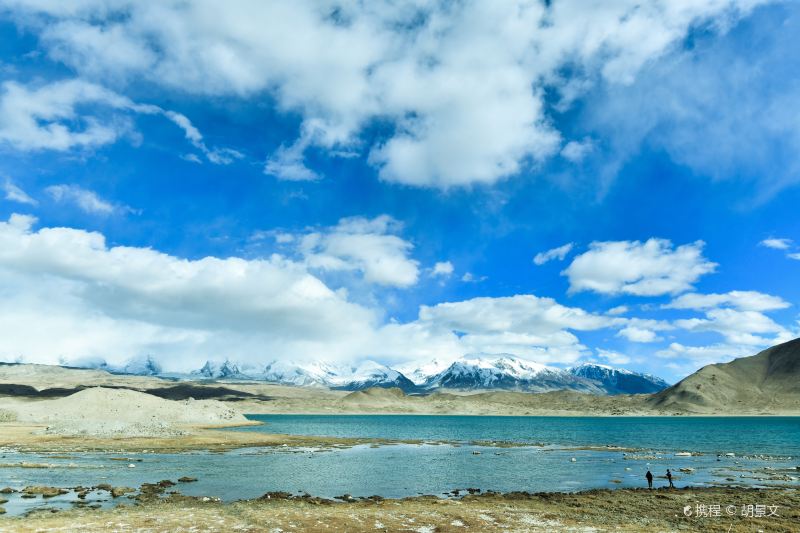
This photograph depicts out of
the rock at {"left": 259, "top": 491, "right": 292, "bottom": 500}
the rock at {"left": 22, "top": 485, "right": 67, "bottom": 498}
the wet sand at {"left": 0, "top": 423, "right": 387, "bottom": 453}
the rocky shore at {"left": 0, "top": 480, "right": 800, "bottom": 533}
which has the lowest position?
the wet sand at {"left": 0, "top": 423, "right": 387, "bottom": 453}

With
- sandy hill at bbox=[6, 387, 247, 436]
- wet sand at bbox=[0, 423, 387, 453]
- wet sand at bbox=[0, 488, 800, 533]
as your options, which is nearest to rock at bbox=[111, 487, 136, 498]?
wet sand at bbox=[0, 488, 800, 533]

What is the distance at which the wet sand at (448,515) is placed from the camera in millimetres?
31578

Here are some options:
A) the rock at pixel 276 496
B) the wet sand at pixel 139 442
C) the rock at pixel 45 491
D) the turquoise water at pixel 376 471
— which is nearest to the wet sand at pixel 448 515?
the rock at pixel 276 496

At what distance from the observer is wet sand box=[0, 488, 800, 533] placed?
31.6 metres

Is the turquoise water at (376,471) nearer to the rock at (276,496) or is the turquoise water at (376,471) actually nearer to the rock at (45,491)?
the rock at (45,491)

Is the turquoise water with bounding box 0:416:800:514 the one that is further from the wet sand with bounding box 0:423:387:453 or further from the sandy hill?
the sandy hill

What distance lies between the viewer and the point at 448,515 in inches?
1414

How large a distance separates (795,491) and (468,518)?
108ft

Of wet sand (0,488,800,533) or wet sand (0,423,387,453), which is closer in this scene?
wet sand (0,488,800,533)

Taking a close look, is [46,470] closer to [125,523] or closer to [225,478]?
[225,478]

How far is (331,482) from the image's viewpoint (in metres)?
53.4

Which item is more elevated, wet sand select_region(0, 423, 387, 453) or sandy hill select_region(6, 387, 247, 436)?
sandy hill select_region(6, 387, 247, 436)

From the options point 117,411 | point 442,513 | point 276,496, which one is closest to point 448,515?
point 442,513

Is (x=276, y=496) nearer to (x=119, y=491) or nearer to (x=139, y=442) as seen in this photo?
(x=119, y=491)
